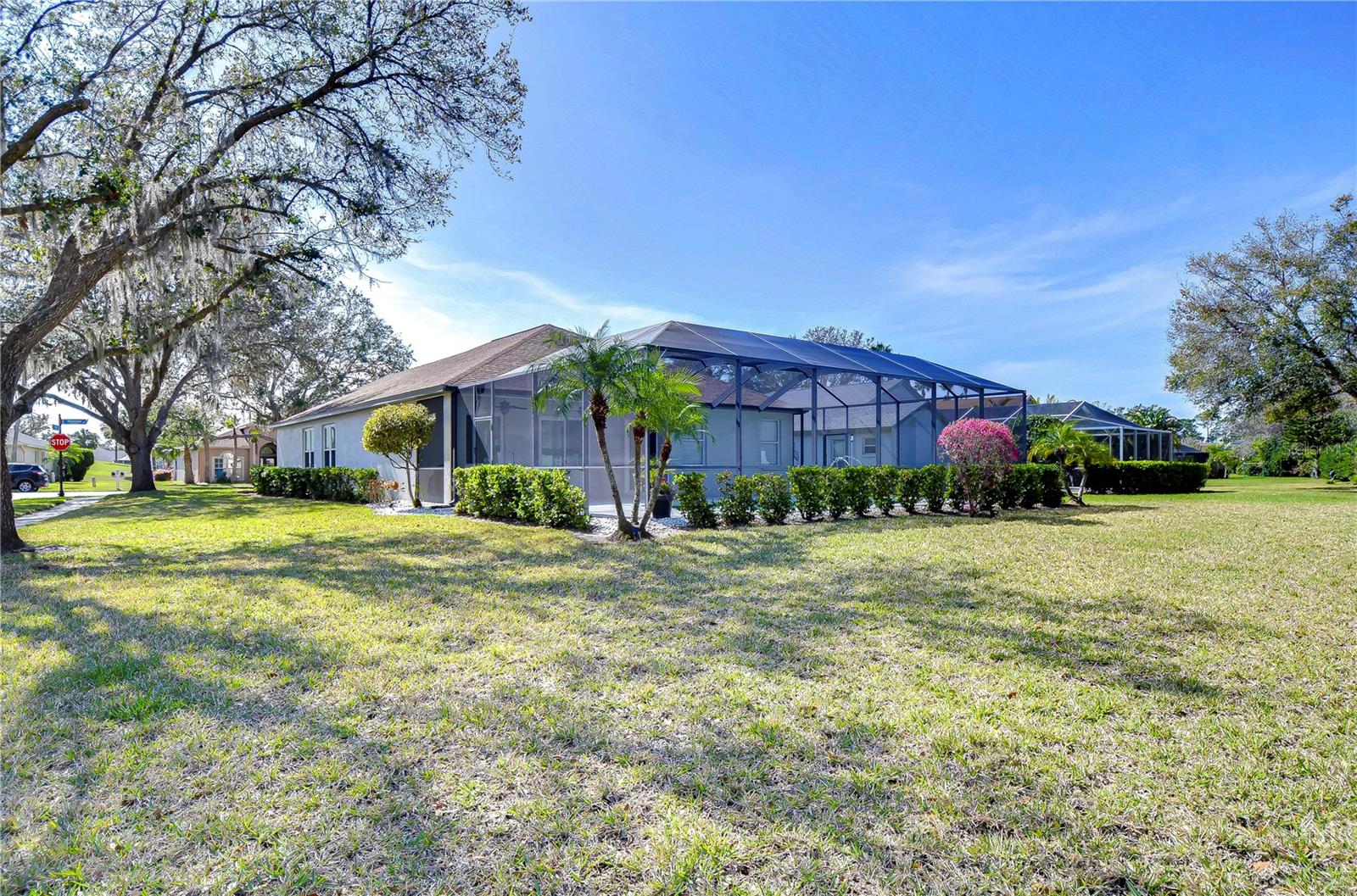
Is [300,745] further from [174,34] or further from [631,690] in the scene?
[174,34]

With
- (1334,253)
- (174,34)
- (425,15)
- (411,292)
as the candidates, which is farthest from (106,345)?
(1334,253)

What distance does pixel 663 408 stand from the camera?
9.11 meters

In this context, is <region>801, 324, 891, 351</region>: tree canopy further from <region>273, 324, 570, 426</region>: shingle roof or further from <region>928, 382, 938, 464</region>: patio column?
<region>273, 324, 570, 426</region>: shingle roof

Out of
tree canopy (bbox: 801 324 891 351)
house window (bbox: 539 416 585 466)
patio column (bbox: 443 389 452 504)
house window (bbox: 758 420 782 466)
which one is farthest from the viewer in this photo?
tree canopy (bbox: 801 324 891 351)

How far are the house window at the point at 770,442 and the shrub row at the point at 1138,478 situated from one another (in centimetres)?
976

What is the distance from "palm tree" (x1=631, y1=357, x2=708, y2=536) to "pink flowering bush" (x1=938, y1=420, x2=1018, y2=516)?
5.67 m

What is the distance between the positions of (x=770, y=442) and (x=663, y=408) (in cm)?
1047

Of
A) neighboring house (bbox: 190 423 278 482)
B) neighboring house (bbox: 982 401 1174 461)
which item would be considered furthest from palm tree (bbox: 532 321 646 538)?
neighboring house (bbox: 190 423 278 482)

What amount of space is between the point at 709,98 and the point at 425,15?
4.69m

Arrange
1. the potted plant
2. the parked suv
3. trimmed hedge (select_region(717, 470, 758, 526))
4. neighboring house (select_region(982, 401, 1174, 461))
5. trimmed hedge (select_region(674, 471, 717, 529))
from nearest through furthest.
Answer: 1. trimmed hedge (select_region(674, 471, 717, 529))
2. trimmed hedge (select_region(717, 470, 758, 526))
3. the potted plant
4. neighboring house (select_region(982, 401, 1174, 461))
5. the parked suv

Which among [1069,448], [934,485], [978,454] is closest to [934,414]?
[1069,448]

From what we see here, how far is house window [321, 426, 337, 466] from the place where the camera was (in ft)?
70.0

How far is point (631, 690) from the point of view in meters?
3.55

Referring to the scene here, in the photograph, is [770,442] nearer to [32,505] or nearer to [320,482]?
[320,482]
